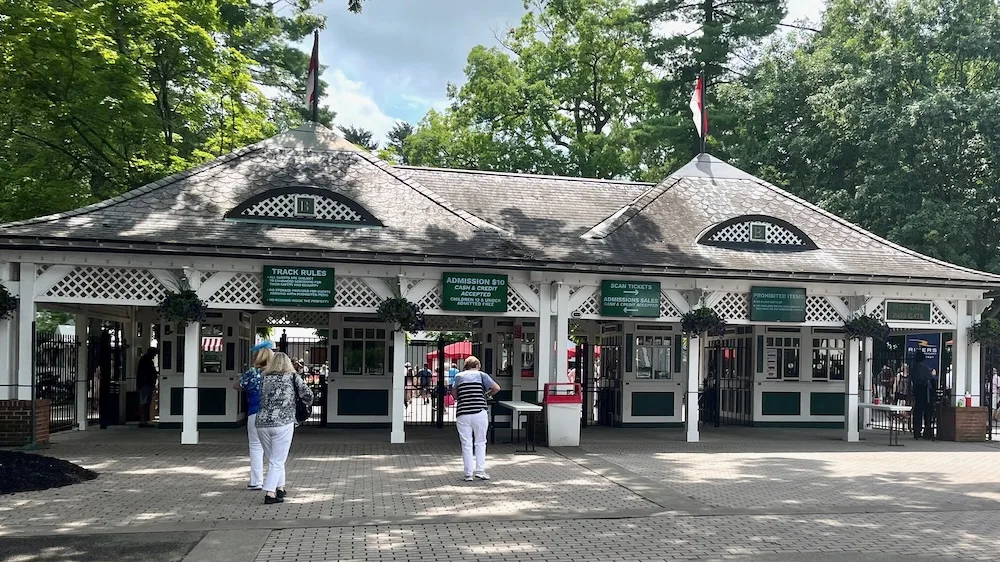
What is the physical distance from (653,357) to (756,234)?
3.72 metres

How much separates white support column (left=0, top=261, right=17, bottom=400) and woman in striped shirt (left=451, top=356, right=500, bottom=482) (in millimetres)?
7631

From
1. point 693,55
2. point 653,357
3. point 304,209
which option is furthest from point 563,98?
point 304,209

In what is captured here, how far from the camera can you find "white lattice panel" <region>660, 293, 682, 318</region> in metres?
→ 16.2

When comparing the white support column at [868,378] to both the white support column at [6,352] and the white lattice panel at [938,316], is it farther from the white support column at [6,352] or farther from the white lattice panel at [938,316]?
the white support column at [6,352]

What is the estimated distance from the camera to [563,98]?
3631 cm

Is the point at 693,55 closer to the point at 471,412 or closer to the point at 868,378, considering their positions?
the point at 868,378

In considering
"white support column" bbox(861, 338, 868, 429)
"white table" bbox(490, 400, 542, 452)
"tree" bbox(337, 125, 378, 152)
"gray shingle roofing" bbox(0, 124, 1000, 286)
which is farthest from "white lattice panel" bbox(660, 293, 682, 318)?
"tree" bbox(337, 125, 378, 152)

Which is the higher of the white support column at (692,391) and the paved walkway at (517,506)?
the white support column at (692,391)

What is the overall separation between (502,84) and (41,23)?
2016cm

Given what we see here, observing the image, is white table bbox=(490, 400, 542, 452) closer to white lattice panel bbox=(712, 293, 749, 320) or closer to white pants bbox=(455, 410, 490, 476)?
white pants bbox=(455, 410, 490, 476)

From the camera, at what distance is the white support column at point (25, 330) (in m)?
13.7

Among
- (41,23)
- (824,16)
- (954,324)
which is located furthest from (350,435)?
(824,16)

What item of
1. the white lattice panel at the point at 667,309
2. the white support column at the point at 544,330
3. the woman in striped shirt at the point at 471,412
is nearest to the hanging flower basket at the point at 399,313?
the white support column at the point at 544,330

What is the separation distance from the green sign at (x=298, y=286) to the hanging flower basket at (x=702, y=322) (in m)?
6.43
